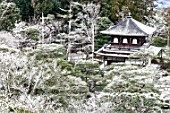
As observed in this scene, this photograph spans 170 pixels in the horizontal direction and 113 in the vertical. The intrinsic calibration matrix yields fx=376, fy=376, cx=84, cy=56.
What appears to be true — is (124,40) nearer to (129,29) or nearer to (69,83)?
(129,29)

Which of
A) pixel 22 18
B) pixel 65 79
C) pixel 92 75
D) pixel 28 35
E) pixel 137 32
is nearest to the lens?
pixel 65 79

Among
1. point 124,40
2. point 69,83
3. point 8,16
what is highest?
point 8,16

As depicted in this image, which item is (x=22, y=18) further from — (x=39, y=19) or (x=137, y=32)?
(x=137, y=32)

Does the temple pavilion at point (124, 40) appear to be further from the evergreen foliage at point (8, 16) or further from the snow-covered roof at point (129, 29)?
the evergreen foliage at point (8, 16)

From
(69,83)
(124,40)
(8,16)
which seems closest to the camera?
(69,83)

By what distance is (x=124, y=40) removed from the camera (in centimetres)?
2316

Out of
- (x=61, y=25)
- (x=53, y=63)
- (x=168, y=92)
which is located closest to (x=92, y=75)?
(x=53, y=63)

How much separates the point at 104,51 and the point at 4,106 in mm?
14739

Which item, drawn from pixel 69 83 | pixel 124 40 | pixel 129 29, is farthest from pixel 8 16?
pixel 69 83

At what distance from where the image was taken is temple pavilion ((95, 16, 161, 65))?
22.4 meters

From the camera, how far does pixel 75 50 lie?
2727 cm

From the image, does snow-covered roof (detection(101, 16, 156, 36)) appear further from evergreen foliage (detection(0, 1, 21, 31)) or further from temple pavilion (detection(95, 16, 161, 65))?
evergreen foliage (detection(0, 1, 21, 31))

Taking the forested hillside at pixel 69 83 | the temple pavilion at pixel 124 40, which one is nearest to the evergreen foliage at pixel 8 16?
the forested hillside at pixel 69 83

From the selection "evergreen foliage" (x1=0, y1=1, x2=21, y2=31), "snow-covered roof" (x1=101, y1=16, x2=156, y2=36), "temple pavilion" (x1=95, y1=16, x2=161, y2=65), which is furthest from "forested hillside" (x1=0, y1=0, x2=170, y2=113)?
"snow-covered roof" (x1=101, y1=16, x2=156, y2=36)
